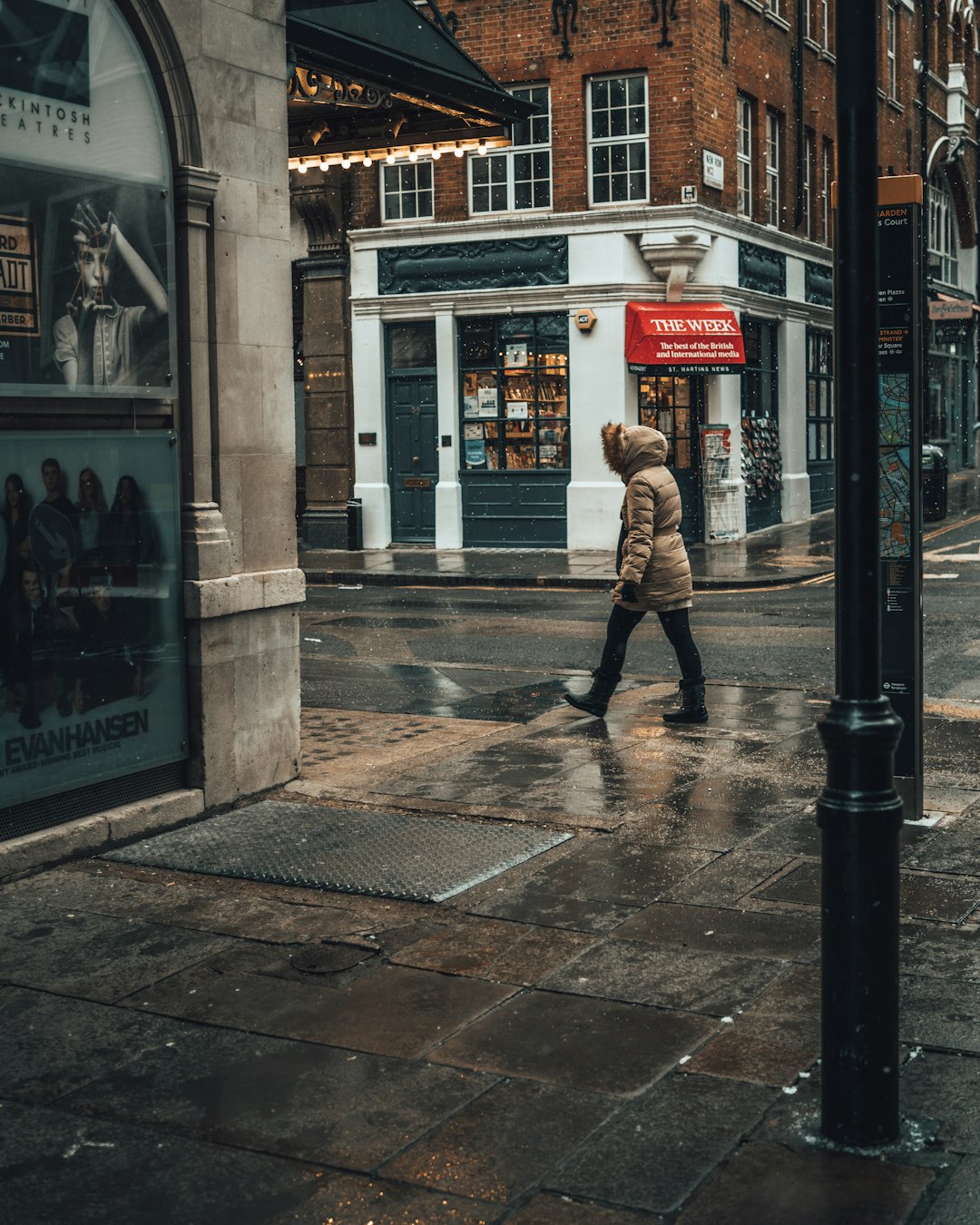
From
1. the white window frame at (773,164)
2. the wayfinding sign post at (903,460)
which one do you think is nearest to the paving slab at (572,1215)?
the wayfinding sign post at (903,460)

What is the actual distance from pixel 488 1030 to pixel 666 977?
0.73 m

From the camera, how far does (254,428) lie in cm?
788

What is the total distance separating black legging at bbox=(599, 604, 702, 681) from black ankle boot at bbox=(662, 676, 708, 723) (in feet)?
0.13

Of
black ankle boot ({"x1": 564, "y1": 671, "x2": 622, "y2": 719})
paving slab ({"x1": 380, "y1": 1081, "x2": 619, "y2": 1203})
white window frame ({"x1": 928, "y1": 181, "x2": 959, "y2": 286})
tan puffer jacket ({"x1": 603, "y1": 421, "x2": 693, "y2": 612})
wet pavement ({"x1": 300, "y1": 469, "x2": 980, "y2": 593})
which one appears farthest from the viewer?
white window frame ({"x1": 928, "y1": 181, "x2": 959, "y2": 286})

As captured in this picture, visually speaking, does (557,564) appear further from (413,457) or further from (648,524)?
(648,524)

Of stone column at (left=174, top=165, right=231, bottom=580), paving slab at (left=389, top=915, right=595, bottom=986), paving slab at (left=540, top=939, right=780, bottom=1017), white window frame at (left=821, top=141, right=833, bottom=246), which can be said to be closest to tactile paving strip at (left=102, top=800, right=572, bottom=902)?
paving slab at (left=389, top=915, right=595, bottom=986)

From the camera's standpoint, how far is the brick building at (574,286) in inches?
931

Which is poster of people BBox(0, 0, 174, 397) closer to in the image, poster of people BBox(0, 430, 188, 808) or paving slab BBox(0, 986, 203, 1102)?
poster of people BBox(0, 430, 188, 808)

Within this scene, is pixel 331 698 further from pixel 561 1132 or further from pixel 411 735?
pixel 561 1132

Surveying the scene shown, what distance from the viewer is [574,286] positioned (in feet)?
78.2

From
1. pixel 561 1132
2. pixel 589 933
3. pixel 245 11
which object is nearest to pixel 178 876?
pixel 589 933

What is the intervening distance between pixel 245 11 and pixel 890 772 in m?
5.56

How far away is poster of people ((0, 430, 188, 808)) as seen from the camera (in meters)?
6.53

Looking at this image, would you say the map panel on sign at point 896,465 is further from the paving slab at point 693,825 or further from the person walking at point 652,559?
the person walking at point 652,559
